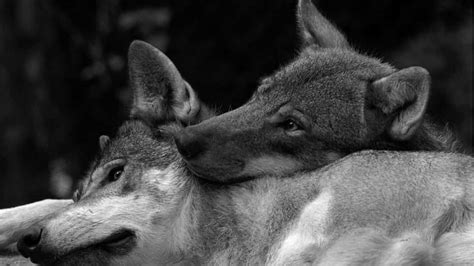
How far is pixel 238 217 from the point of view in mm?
5527

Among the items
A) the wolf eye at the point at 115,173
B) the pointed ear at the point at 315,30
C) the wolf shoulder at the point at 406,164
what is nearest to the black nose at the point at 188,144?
the wolf eye at the point at 115,173

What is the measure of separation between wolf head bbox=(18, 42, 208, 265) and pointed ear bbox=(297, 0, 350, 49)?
1053mm

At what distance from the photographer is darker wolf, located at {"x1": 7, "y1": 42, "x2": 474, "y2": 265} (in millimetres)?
4992

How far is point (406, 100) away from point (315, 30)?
1.30 metres

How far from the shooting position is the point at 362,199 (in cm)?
510

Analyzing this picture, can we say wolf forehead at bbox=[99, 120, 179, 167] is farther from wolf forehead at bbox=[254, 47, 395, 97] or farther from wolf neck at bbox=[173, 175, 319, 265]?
wolf forehead at bbox=[254, 47, 395, 97]

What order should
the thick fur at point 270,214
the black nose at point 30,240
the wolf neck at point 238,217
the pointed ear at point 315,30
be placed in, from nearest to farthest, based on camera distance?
1. the thick fur at point 270,214
2. the wolf neck at point 238,217
3. the black nose at point 30,240
4. the pointed ear at point 315,30

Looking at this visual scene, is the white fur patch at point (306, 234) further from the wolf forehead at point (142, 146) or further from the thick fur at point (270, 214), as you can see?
the wolf forehead at point (142, 146)

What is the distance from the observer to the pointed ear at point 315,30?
699 cm

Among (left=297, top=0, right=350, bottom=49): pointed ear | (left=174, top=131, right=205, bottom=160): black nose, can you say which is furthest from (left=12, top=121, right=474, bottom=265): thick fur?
(left=297, top=0, right=350, bottom=49): pointed ear

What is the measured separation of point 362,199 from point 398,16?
543cm

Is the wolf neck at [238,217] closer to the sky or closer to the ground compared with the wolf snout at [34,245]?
closer to the ground

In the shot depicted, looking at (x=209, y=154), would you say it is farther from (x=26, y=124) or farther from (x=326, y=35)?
(x=26, y=124)

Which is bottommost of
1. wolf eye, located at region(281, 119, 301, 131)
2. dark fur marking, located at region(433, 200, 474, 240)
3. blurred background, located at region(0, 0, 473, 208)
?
blurred background, located at region(0, 0, 473, 208)
